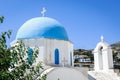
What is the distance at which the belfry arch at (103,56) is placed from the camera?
57.9ft

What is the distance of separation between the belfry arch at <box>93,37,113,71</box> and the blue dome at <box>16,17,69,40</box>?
115 inches

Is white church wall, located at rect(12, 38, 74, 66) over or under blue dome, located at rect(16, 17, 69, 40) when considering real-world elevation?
under

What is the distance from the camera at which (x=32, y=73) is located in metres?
7.36

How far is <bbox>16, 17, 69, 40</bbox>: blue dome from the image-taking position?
1634cm

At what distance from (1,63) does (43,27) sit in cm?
1003

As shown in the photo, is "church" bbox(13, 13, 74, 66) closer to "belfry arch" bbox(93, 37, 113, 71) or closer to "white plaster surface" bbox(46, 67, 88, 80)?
"white plaster surface" bbox(46, 67, 88, 80)

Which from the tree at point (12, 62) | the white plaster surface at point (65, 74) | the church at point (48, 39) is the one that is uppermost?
the church at point (48, 39)

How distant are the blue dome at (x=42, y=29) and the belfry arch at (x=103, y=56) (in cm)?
293

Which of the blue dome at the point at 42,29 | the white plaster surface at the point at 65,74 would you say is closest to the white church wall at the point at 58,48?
the blue dome at the point at 42,29

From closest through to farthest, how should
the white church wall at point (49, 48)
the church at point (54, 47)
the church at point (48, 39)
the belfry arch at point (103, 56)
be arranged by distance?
1. the church at point (54, 47)
2. the white church wall at point (49, 48)
3. the church at point (48, 39)
4. the belfry arch at point (103, 56)

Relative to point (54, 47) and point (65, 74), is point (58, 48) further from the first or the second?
point (65, 74)

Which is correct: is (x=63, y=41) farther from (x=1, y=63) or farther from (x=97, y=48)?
(x=1, y=63)

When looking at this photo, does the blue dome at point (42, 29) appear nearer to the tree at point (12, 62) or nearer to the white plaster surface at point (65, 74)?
the white plaster surface at point (65, 74)

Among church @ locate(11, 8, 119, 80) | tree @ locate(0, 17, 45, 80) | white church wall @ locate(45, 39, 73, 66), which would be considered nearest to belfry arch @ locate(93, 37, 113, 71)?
church @ locate(11, 8, 119, 80)
